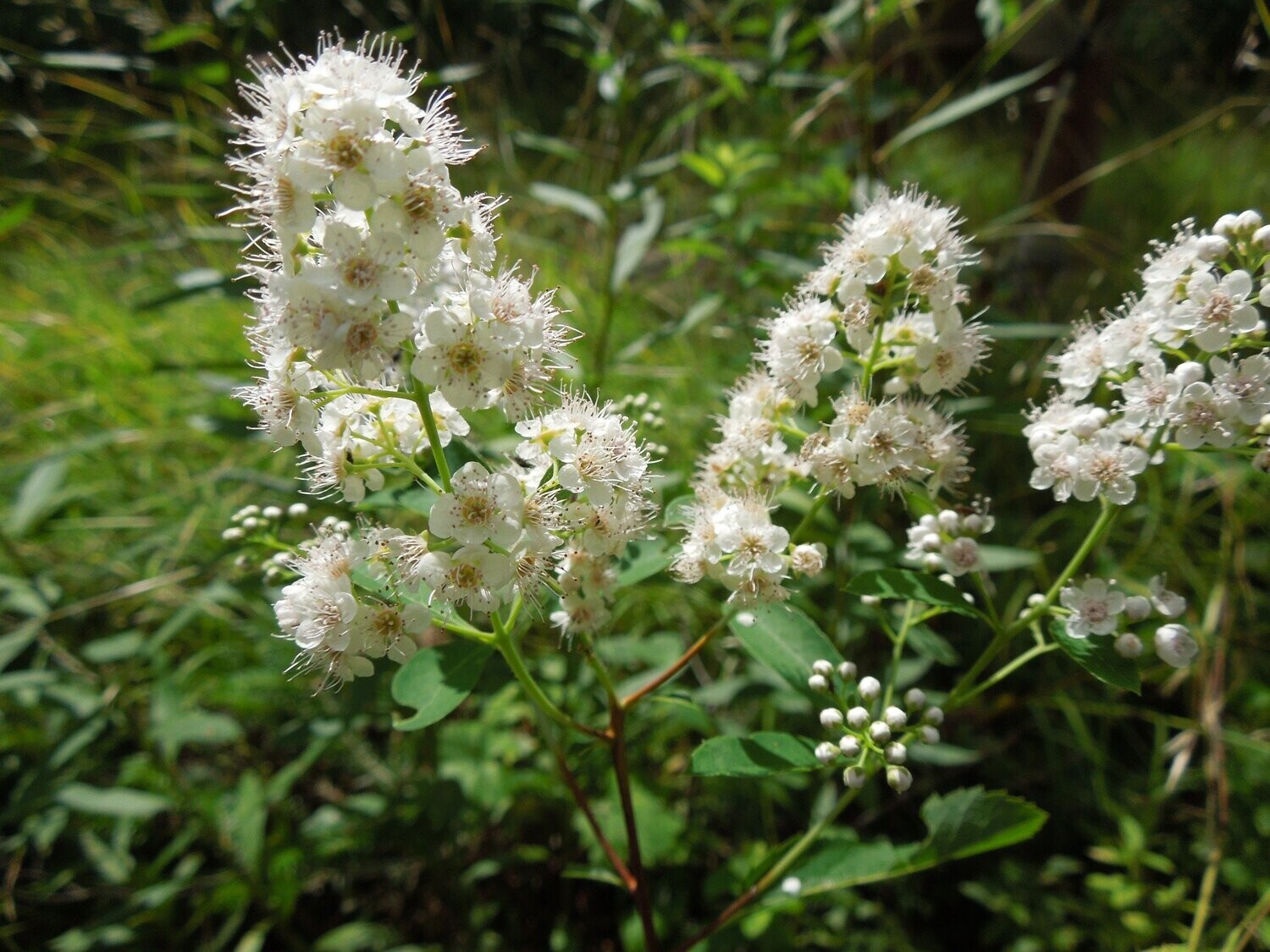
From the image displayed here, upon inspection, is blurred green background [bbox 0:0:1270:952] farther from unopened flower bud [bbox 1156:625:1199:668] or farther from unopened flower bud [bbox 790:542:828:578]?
unopened flower bud [bbox 1156:625:1199:668]

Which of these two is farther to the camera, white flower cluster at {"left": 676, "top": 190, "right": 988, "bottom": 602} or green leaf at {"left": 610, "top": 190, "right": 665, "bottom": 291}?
green leaf at {"left": 610, "top": 190, "right": 665, "bottom": 291}

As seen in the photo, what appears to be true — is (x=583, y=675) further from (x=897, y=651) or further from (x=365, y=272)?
(x=365, y=272)

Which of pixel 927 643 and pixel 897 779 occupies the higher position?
pixel 927 643

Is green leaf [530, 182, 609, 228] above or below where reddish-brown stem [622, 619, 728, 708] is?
above

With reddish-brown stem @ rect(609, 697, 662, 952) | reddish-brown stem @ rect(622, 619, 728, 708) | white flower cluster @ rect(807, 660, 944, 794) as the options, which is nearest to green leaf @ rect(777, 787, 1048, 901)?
white flower cluster @ rect(807, 660, 944, 794)


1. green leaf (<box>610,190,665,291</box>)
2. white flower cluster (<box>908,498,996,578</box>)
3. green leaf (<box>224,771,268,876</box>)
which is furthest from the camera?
green leaf (<box>610,190,665,291</box>)

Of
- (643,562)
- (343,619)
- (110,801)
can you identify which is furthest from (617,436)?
(110,801)
